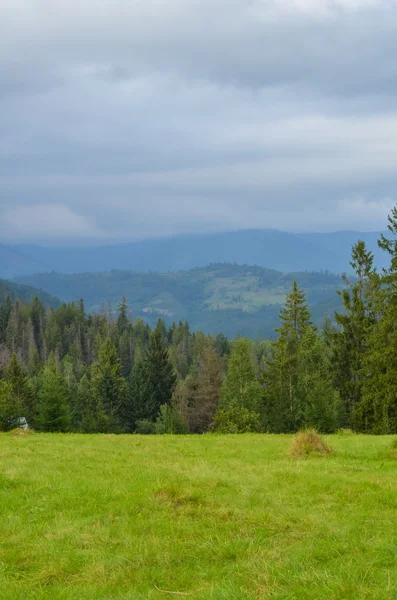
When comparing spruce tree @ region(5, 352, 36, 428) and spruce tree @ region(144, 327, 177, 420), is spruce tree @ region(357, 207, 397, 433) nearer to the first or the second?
spruce tree @ region(5, 352, 36, 428)

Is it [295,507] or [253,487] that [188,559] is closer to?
[295,507]

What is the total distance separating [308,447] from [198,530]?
997cm

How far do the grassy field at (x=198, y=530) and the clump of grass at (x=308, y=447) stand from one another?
1.57m

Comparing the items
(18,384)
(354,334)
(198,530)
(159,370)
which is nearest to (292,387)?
(354,334)

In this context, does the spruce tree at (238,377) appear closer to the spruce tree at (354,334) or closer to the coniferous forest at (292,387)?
the coniferous forest at (292,387)

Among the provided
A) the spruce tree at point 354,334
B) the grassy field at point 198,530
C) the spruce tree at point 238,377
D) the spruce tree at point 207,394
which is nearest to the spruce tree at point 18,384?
the spruce tree at point 207,394

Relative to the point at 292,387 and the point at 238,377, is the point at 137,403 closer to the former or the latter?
the point at 238,377

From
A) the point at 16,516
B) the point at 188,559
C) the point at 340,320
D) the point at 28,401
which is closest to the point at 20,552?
the point at 16,516

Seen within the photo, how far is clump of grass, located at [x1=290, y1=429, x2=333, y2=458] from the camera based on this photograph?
62.9 feet

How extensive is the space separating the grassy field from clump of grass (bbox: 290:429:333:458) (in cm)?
157

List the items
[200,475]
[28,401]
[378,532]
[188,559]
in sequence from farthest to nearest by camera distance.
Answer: [28,401], [200,475], [378,532], [188,559]

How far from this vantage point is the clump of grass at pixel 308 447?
755 inches

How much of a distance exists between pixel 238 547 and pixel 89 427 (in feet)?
226

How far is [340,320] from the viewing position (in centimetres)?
6284
